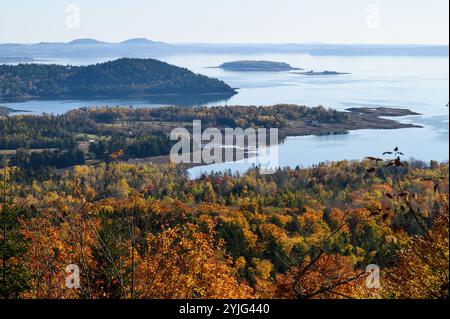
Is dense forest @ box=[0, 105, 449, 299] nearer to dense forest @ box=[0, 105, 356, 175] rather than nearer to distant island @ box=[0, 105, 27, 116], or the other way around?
dense forest @ box=[0, 105, 356, 175]

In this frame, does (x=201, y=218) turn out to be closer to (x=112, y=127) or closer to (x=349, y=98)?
(x=112, y=127)

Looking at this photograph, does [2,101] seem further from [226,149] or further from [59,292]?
[59,292]

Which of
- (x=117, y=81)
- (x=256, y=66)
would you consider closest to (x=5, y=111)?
(x=117, y=81)

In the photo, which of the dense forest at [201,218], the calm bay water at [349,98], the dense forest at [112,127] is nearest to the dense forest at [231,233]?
the dense forest at [201,218]

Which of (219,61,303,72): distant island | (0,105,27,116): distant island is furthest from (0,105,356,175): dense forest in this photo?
(219,61,303,72): distant island

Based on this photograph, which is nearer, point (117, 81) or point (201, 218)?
point (201, 218)

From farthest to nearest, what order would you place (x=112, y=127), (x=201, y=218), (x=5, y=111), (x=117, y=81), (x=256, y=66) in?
(x=256, y=66)
(x=117, y=81)
(x=112, y=127)
(x=5, y=111)
(x=201, y=218)

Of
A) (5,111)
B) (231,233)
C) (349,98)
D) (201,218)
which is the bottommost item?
(231,233)

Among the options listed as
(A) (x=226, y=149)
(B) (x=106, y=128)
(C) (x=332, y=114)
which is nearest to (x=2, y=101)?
(B) (x=106, y=128)
